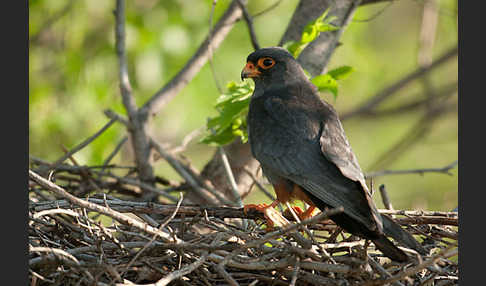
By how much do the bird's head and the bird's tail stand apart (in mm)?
1684

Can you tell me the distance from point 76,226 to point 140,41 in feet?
10.9

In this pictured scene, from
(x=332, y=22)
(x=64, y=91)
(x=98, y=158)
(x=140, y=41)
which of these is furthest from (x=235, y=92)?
(x=64, y=91)

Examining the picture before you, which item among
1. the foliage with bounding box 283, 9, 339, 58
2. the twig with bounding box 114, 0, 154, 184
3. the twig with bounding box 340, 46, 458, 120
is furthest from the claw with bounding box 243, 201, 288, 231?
the twig with bounding box 340, 46, 458, 120

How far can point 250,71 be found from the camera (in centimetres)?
500

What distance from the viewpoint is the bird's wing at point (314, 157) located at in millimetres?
3809

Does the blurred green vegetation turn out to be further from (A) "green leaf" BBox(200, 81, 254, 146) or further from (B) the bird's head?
(A) "green leaf" BBox(200, 81, 254, 146)

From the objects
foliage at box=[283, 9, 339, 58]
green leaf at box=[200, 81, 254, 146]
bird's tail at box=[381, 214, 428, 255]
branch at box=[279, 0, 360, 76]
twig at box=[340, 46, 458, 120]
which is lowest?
bird's tail at box=[381, 214, 428, 255]

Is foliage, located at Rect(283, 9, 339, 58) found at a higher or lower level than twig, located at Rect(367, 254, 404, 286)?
higher

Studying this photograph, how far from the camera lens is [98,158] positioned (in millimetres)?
5875

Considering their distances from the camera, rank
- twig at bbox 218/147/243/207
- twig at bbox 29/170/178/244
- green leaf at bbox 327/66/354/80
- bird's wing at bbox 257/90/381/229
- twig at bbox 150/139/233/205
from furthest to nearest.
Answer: twig at bbox 150/139/233/205 → twig at bbox 218/147/243/207 → green leaf at bbox 327/66/354/80 → bird's wing at bbox 257/90/381/229 → twig at bbox 29/170/178/244

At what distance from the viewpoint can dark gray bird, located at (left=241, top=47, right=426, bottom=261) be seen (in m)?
3.73

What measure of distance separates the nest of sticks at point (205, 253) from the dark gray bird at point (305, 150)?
18 centimetres

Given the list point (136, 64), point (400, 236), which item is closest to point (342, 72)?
point (400, 236)
